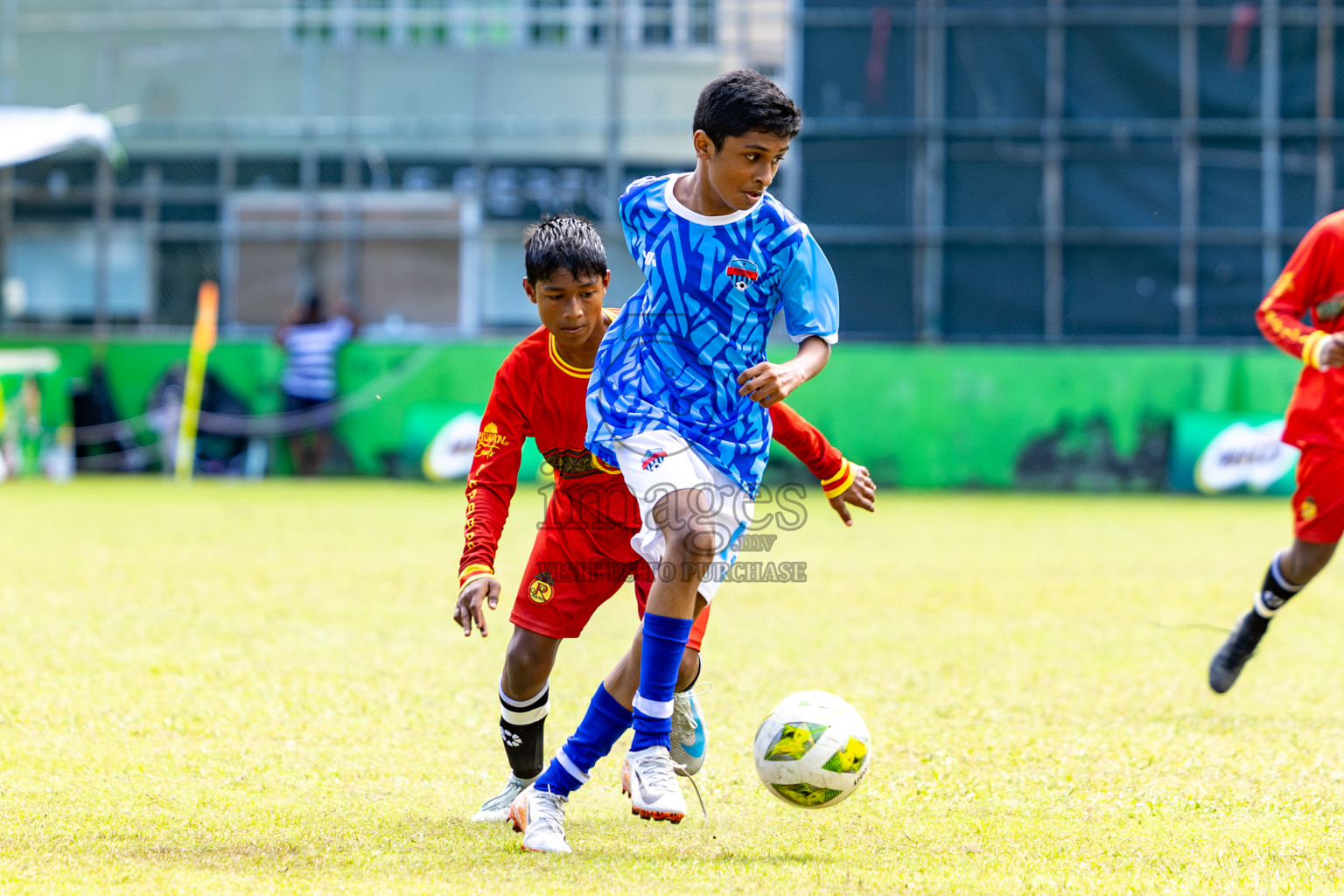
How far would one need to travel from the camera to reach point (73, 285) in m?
21.1

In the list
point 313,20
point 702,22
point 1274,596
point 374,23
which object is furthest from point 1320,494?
point 313,20

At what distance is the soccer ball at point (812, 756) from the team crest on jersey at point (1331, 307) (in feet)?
10.0

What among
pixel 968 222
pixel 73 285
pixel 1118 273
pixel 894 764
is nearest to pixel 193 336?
pixel 73 285

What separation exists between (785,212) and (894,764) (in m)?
1.78

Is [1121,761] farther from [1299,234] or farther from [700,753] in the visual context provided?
[1299,234]

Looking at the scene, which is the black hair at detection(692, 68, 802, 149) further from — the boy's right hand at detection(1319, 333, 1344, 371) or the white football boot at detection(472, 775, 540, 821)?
the boy's right hand at detection(1319, 333, 1344, 371)

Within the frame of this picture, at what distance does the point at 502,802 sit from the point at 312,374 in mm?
14344

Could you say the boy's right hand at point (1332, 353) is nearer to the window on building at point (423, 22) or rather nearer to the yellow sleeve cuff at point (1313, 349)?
the yellow sleeve cuff at point (1313, 349)

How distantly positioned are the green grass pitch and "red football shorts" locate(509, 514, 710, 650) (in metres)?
0.54

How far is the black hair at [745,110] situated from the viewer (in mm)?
3668

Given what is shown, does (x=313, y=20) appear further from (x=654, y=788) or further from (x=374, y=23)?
(x=654, y=788)

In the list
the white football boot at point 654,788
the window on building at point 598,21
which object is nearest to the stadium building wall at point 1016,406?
the window on building at point 598,21

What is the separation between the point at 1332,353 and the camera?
532cm

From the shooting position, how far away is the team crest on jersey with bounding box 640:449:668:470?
367 centimetres
